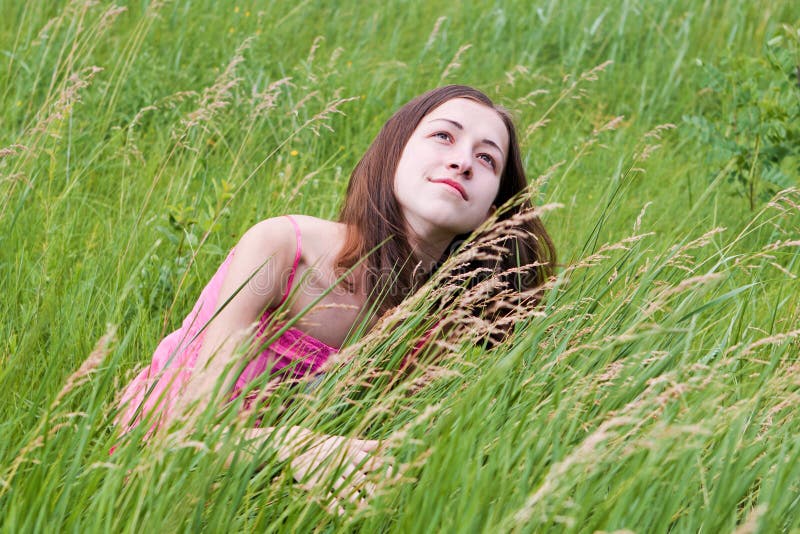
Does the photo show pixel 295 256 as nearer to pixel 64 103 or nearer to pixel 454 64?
pixel 64 103

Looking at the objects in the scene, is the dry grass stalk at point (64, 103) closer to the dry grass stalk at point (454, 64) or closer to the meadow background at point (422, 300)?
the meadow background at point (422, 300)

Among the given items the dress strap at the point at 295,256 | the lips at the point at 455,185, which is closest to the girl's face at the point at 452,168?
the lips at the point at 455,185

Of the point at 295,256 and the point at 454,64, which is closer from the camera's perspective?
the point at 295,256

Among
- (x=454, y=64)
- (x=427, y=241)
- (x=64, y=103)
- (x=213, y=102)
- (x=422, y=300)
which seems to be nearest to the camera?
(x=422, y=300)

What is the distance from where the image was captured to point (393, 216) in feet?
8.61

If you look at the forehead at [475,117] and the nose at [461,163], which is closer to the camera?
the nose at [461,163]

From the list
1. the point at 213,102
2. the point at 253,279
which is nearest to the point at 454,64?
the point at 213,102

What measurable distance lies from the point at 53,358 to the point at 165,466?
1.41 ft

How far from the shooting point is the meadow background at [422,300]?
5.01 ft

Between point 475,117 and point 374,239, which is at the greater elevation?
point 475,117

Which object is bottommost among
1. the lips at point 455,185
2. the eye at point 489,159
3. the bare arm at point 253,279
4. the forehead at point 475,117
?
the bare arm at point 253,279

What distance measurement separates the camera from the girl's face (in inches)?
97.7

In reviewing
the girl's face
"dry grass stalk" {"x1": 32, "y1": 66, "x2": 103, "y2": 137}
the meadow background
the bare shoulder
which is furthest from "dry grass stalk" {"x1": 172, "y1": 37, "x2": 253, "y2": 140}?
the girl's face

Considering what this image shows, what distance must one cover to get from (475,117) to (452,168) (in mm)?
235
